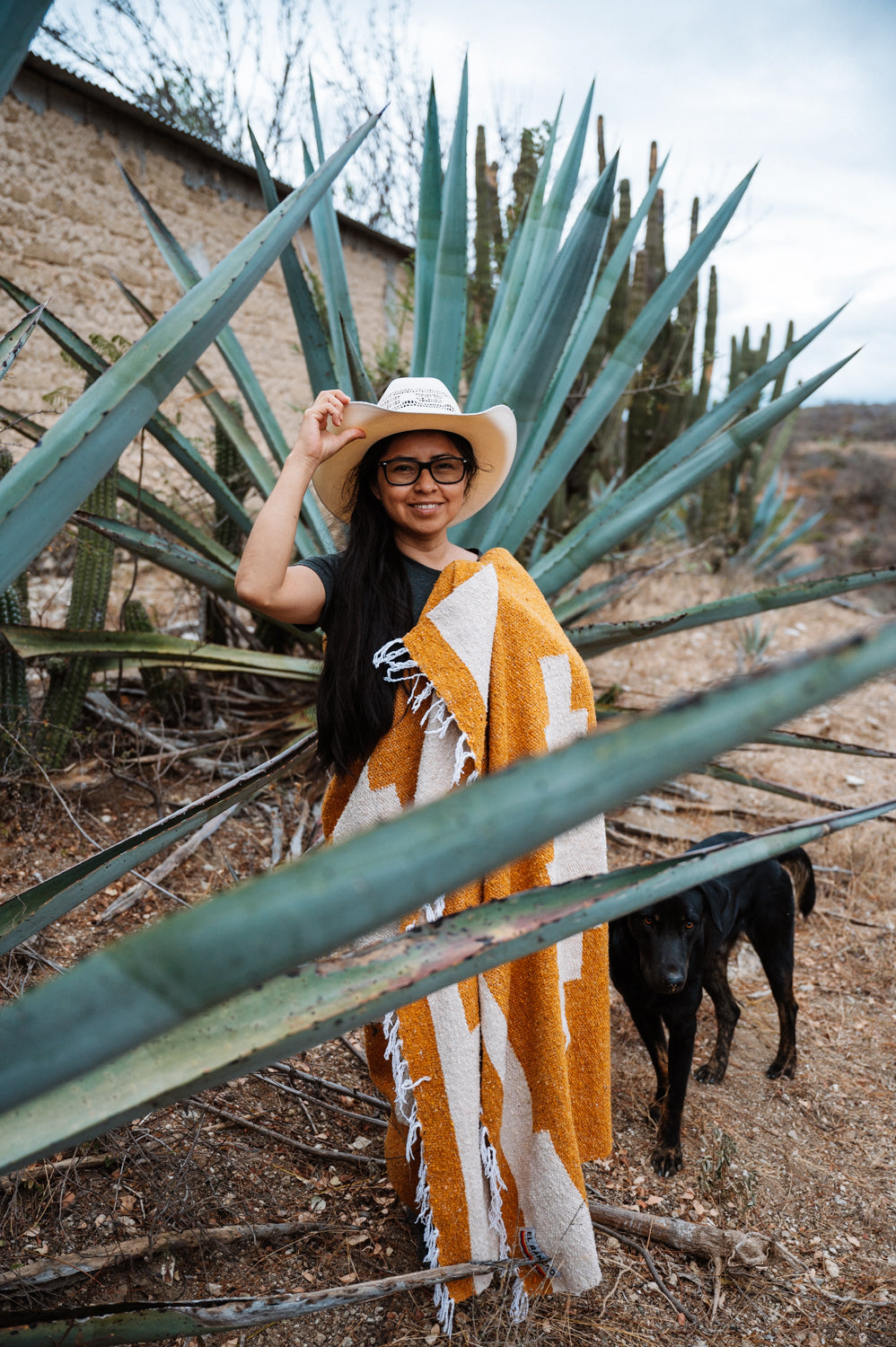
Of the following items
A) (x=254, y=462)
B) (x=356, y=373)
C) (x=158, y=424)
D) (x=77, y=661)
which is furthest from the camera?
(x=254, y=462)

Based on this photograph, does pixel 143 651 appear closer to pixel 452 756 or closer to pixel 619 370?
pixel 452 756

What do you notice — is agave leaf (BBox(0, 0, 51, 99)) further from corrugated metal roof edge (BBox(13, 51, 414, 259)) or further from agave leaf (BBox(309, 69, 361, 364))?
corrugated metal roof edge (BBox(13, 51, 414, 259))

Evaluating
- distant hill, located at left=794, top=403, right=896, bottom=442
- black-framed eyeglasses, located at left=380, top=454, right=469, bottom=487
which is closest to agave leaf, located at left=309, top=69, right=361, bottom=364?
black-framed eyeglasses, located at left=380, top=454, right=469, bottom=487

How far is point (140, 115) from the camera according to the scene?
19.5 ft

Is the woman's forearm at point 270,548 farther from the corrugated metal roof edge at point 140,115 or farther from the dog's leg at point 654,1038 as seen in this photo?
the corrugated metal roof edge at point 140,115

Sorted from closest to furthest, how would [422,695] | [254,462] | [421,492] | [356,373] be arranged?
[422,695], [421,492], [356,373], [254,462]

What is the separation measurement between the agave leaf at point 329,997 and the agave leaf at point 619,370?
221 cm

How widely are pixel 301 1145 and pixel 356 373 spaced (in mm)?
2070

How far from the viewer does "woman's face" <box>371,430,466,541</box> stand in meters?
1.64

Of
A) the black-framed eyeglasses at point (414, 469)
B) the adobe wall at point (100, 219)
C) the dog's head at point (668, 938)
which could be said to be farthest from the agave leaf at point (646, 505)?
the adobe wall at point (100, 219)

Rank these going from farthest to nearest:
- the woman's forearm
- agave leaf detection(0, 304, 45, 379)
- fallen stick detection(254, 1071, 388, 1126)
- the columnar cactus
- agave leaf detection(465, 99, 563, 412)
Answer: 1. agave leaf detection(465, 99, 563, 412)
2. the columnar cactus
3. fallen stick detection(254, 1071, 388, 1126)
4. the woman's forearm
5. agave leaf detection(0, 304, 45, 379)

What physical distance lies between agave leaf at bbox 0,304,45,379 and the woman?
0.43m

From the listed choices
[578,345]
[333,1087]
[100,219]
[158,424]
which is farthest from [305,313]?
[100,219]

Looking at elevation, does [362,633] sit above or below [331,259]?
below
